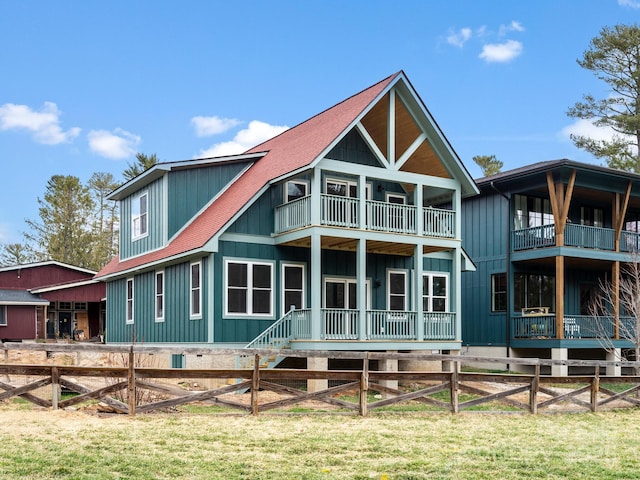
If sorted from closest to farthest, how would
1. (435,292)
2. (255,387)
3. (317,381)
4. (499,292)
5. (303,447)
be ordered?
(303,447) → (255,387) → (317,381) → (435,292) → (499,292)

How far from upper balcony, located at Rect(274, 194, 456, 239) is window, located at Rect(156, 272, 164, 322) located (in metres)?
4.72

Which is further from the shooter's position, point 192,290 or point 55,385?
point 192,290

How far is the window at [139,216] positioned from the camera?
2658cm

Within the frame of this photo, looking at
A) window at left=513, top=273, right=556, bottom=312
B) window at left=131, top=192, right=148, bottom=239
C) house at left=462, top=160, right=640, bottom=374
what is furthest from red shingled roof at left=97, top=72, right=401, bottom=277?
window at left=513, top=273, right=556, bottom=312

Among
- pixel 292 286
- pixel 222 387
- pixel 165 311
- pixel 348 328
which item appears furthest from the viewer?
pixel 165 311

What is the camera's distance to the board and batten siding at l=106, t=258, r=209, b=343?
22.8 metres

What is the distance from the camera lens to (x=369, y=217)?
2288cm

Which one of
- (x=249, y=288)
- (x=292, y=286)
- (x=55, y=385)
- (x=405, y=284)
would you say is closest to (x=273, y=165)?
(x=292, y=286)

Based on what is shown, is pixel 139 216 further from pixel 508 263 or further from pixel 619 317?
pixel 619 317

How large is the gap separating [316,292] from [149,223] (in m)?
7.49

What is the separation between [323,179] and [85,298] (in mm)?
22124

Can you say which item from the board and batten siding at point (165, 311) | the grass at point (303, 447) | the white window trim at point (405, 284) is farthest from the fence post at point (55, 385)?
the white window trim at point (405, 284)

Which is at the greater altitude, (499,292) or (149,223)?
(149,223)

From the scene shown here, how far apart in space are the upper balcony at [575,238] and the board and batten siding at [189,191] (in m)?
11.5
